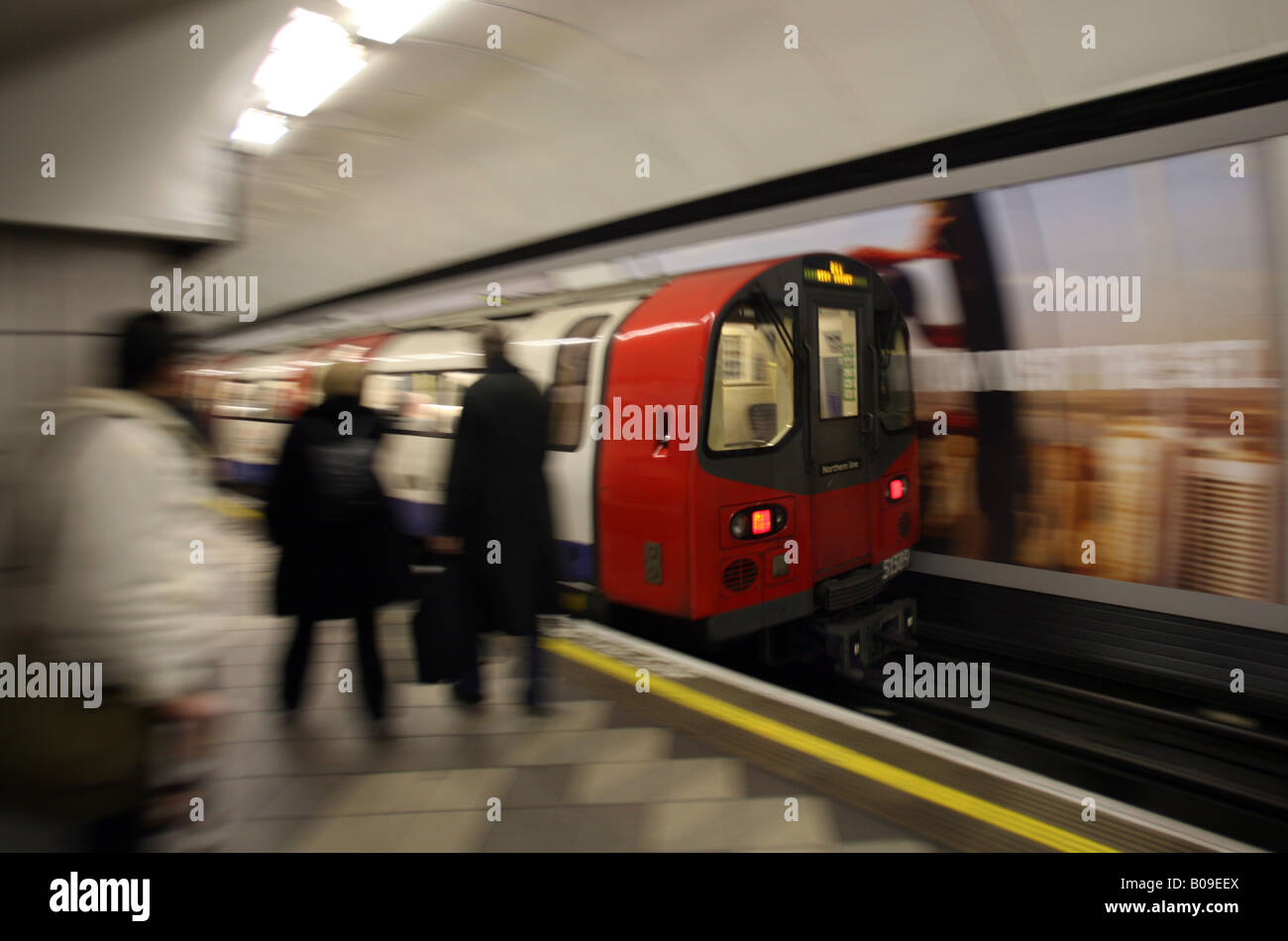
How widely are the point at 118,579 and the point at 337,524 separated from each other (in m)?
1.47

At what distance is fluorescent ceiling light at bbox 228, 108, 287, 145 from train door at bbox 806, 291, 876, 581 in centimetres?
487

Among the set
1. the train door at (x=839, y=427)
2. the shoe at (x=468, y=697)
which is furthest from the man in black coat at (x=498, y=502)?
the train door at (x=839, y=427)

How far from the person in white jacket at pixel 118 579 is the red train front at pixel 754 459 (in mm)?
2455

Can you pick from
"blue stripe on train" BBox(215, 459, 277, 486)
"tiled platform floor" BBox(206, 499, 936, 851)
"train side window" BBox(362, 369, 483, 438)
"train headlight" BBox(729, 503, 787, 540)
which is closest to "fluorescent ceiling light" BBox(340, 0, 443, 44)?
"train side window" BBox(362, 369, 483, 438)

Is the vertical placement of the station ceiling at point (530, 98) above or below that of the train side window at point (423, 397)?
above

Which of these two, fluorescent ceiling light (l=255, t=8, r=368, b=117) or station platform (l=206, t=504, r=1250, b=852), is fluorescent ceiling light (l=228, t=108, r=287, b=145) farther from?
station platform (l=206, t=504, r=1250, b=852)

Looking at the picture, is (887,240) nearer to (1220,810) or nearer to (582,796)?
(1220,810)

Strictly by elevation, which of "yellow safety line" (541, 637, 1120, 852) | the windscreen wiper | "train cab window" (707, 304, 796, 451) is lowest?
"yellow safety line" (541, 637, 1120, 852)

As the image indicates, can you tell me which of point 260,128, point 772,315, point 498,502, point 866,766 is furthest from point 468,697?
point 260,128

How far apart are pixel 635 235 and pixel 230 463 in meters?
6.50

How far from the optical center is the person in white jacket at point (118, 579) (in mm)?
1652

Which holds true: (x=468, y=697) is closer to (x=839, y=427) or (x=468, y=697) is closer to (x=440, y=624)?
(x=440, y=624)

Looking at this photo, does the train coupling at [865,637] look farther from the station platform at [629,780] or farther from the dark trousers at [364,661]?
the dark trousers at [364,661]

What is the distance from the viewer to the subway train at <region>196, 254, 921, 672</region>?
397 cm
